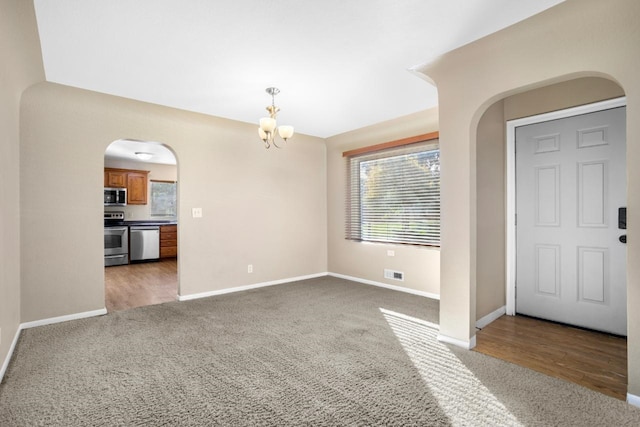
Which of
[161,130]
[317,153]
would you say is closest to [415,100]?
[317,153]

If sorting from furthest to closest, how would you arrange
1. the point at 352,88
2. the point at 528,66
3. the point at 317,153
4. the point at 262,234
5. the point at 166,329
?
the point at 317,153 → the point at 262,234 → the point at 352,88 → the point at 166,329 → the point at 528,66

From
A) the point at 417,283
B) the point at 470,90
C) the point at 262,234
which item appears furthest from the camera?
the point at 262,234

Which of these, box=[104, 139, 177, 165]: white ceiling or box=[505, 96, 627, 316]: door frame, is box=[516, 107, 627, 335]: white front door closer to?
box=[505, 96, 627, 316]: door frame

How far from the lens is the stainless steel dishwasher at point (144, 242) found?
722 centimetres

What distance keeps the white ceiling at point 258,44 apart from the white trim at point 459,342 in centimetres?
245

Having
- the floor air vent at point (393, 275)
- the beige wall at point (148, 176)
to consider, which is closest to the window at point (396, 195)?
the floor air vent at point (393, 275)

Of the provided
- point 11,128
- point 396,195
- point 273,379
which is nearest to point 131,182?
point 11,128

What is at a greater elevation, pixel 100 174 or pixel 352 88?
pixel 352 88

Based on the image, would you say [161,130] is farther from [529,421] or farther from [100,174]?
[529,421]

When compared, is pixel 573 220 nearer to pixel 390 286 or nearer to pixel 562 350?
pixel 562 350

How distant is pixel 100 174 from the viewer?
12.0ft

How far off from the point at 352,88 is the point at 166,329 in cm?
313

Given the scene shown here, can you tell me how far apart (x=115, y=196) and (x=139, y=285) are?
3444 mm

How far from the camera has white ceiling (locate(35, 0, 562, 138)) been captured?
211 cm
